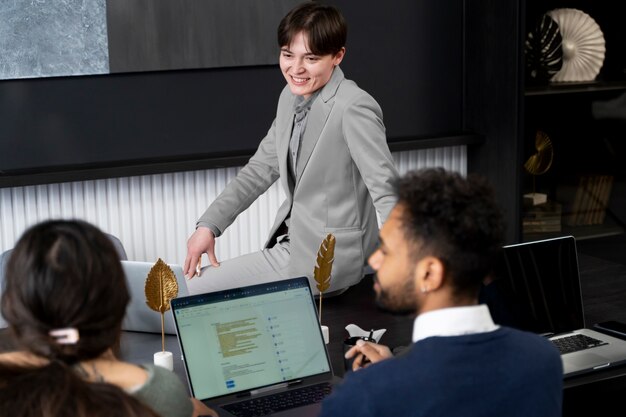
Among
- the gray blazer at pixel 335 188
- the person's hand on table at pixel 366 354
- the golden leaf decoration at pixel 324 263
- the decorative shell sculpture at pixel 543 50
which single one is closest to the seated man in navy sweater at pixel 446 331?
the person's hand on table at pixel 366 354

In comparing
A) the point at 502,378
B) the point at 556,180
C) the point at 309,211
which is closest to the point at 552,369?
the point at 502,378

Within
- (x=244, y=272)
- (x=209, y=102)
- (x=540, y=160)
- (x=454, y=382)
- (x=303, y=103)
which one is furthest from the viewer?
(x=540, y=160)

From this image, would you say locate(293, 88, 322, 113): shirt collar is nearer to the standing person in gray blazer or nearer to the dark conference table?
the standing person in gray blazer

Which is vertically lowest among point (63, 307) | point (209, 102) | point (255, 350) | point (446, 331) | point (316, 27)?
point (255, 350)

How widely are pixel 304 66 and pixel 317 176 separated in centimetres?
35

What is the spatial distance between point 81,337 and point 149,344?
110cm

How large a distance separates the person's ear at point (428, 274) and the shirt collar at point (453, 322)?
0.15ft

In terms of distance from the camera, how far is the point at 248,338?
2.32 metres

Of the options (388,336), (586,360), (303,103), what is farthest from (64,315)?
(303,103)

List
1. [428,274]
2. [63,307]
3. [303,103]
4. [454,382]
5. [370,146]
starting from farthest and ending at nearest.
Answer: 1. [303,103]
2. [370,146]
3. [428,274]
4. [454,382]
5. [63,307]

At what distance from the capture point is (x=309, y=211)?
10.6 feet

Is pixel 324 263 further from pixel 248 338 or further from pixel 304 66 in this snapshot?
pixel 304 66

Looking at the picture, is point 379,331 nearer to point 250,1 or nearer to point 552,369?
point 552,369

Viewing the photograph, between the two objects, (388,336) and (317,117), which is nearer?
(388,336)
